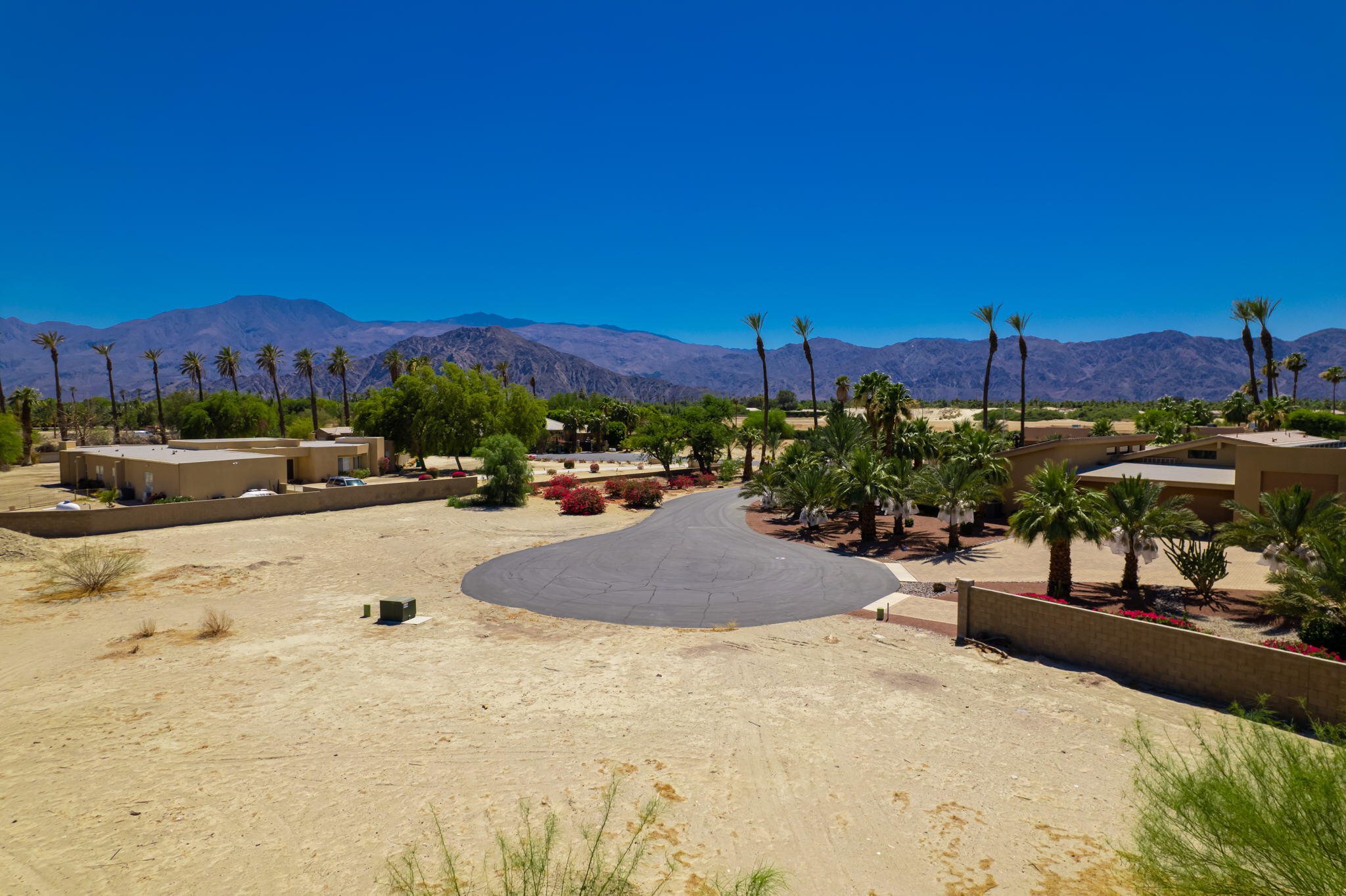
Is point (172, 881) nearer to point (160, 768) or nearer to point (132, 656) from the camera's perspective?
point (160, 768)

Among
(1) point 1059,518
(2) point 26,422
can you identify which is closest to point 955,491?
(1) point 1059,518

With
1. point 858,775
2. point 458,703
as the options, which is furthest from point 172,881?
point 858,775

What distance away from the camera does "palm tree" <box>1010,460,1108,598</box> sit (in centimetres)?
2006

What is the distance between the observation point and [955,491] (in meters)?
28.9

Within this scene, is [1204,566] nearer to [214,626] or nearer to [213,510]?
[214,626]

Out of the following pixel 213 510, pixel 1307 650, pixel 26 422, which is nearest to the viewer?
pixel 1307 650

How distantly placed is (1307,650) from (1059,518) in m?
6.81

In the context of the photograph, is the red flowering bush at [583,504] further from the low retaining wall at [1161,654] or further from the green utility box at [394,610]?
the low retaining wall at [1161,654]

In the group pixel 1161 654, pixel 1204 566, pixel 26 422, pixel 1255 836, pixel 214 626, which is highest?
pixel 26 422

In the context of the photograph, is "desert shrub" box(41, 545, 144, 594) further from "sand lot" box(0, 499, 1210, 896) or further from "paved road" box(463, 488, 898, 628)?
"paved road" box(463, 488, 898, 628)

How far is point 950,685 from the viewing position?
592 inches

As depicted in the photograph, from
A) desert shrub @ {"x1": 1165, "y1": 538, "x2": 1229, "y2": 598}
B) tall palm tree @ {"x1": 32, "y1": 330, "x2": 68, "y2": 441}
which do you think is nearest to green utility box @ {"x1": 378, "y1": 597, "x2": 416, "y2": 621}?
desert shrub @ {"x1": 1165, "y1": 538, "x2": 1229, "y2": 598}

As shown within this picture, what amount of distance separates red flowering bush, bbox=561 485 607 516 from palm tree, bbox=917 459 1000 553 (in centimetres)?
2169

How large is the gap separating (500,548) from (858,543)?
711 inches
